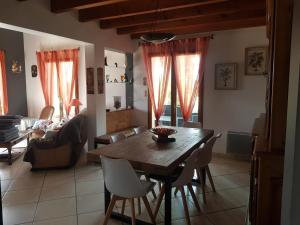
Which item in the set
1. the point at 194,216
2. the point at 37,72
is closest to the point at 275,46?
the point at 194,216

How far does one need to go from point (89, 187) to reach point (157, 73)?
2.95 metres

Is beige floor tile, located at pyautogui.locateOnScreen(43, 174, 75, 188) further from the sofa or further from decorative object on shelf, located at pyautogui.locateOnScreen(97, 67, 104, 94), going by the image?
decorative object on shelf, located at pyautogui.locateOnScreen(97, 67, 104, 94)

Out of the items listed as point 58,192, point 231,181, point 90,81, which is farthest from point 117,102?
point 231,181

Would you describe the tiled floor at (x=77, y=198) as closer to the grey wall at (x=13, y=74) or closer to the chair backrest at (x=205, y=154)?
the chair backrest at (x=205, y=154)

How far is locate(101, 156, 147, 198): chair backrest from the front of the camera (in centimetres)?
200

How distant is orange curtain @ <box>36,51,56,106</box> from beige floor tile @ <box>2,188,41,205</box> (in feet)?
13.0

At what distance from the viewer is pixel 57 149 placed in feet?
13.1

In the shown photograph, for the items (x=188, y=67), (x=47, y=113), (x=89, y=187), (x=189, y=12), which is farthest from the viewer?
(x=47, y=113)

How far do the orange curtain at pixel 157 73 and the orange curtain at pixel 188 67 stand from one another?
0.83ft

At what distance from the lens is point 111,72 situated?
574cm

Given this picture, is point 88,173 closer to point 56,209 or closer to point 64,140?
point 64,140

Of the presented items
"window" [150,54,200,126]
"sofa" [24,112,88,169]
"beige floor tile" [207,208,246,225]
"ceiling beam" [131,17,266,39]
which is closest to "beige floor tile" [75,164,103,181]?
"sofa" [24,112,88,169]

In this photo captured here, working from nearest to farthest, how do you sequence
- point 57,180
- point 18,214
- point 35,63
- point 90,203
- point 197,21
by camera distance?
point 18,214 < point 90,203 < point 57,180 < point 197,21 < point 35,63

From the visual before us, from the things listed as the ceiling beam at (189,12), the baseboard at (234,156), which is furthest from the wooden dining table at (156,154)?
the ceiling beam at (189,12)
